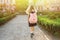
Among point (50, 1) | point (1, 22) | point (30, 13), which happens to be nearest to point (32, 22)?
point (30, 13)

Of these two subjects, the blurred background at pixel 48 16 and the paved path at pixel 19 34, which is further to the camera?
the blurred background at pixel 48 16

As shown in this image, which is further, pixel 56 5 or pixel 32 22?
pixel 56 5

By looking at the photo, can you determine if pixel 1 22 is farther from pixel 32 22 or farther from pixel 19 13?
pixel 19 13

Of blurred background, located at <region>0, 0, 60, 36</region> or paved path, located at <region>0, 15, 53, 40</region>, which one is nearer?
paved path, located at <region>0, 15, 53, 40</region>

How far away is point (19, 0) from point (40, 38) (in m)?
29.5

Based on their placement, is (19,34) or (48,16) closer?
(19,34)

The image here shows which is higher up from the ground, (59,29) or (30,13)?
(30,13)

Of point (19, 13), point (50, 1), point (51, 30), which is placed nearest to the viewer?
point (51, 30)

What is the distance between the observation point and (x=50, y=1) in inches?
687

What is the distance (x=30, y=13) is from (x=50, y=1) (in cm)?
910

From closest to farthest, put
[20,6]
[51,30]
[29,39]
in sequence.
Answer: [29,39] < [51,30] < [20,6]

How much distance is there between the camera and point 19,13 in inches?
1318

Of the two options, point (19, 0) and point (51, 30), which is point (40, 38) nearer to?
point (51, 30)

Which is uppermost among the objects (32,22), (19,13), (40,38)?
(32,22)
